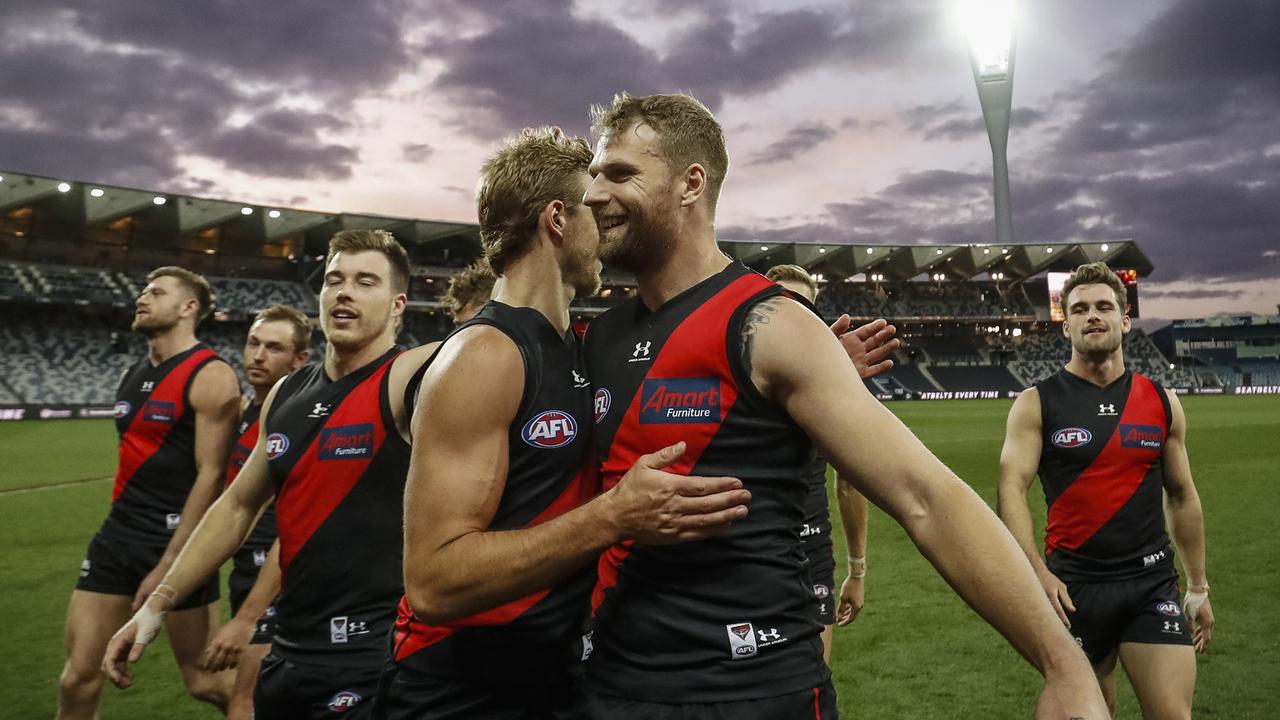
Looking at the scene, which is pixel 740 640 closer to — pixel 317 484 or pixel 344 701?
pixel 344 701

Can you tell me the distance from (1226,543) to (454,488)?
1189cm

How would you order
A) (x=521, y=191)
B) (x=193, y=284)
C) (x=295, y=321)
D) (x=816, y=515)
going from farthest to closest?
(x=295, y=321) < (x=193, y=284) < (x=816, y=515) < (x=521, y=191)

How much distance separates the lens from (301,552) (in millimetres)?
3260

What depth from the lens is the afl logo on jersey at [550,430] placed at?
2.28 metres

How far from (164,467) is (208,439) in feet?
1.64

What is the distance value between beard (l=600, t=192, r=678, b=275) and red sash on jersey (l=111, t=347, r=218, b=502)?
3938 mm

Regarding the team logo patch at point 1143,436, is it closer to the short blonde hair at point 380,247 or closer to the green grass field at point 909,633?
the green grass field at point 909,633

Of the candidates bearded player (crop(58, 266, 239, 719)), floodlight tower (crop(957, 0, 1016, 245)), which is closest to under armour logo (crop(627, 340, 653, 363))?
bearded player (crop(58, 266, 239, 719))

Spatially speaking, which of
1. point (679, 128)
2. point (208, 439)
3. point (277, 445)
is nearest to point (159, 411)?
point (208, 439)

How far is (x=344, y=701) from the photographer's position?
3111 mm

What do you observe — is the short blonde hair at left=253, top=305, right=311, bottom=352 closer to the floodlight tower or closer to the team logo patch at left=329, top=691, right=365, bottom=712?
the team logo patch at left=329, top=691, right=365, bottom=712

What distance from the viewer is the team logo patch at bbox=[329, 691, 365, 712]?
311 cm

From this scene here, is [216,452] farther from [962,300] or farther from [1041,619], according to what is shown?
[962,300]

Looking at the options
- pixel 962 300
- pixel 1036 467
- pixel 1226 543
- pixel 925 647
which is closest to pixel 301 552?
pixel 1036 467
